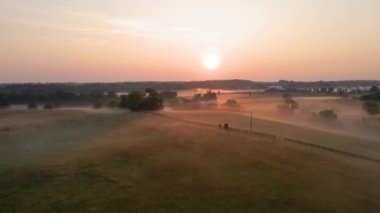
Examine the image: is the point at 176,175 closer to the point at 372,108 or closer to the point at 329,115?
the point at 329,115

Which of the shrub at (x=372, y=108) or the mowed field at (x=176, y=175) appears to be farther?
the shrub at (x=372, y=108)

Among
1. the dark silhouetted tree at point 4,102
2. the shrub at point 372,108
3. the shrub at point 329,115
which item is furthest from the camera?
the dark silhouetted tree at point 4,102

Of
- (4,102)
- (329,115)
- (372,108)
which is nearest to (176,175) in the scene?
(329,115)

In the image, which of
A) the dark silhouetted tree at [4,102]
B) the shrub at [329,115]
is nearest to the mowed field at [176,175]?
the shrub at [329,115]

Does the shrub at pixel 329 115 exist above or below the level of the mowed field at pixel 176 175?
below

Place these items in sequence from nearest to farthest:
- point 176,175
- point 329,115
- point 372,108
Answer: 1. point 176,175
2. point 329,115
3. point 372,108

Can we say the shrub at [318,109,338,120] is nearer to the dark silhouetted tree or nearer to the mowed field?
the mowed field

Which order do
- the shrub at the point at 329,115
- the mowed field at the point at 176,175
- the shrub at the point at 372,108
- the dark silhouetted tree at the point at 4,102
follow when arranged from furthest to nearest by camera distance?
the dark silhouetted tree at the point at 4,102, the shrub at the point at 372,108, the shrub at the point at 329,115, the mowed field at the point at 176,175

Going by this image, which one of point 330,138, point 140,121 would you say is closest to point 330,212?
point 330,138

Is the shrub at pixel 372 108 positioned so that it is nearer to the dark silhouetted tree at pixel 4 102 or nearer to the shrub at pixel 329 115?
the shrub at pixel 329 115
